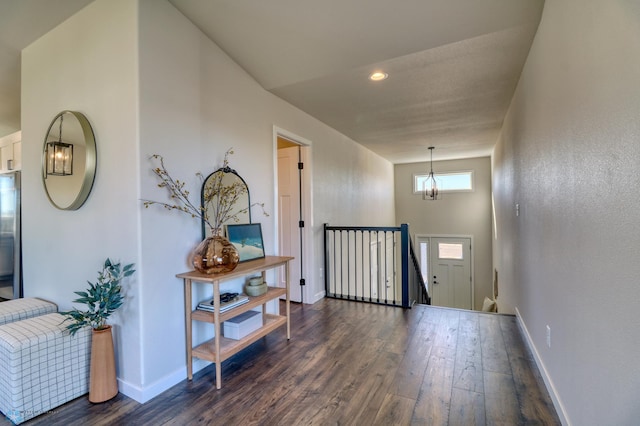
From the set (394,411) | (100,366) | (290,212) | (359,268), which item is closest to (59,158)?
(100,366)

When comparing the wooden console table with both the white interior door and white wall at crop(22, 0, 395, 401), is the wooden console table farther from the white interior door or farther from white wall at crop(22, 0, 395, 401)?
the white interior door

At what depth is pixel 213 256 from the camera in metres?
2.21

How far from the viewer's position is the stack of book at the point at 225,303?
2281 mm

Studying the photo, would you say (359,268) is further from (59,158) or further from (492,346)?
(59,158)

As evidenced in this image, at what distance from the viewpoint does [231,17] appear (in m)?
2.35

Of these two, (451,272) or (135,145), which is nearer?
(135,145)

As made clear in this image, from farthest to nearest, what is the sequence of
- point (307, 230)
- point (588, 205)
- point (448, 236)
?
point (448, 236) → point (307, 230) → point (588, 205)

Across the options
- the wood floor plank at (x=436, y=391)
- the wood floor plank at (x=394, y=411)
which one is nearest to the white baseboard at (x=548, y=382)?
the wood floor plank at (x=436, y=391)

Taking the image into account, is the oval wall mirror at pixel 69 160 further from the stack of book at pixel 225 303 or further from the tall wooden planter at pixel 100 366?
the stack of book at pixel 225 303

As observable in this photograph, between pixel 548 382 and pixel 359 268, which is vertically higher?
pixel 359 268

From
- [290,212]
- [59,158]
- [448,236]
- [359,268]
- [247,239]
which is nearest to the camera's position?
[59,158]

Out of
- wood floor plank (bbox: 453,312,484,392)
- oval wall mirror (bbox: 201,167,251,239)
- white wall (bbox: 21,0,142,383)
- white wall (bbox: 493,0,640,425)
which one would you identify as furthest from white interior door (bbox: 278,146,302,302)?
white wall (bbox: 493,0,640,425)

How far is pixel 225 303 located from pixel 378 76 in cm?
245

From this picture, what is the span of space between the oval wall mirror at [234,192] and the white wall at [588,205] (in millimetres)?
2367
